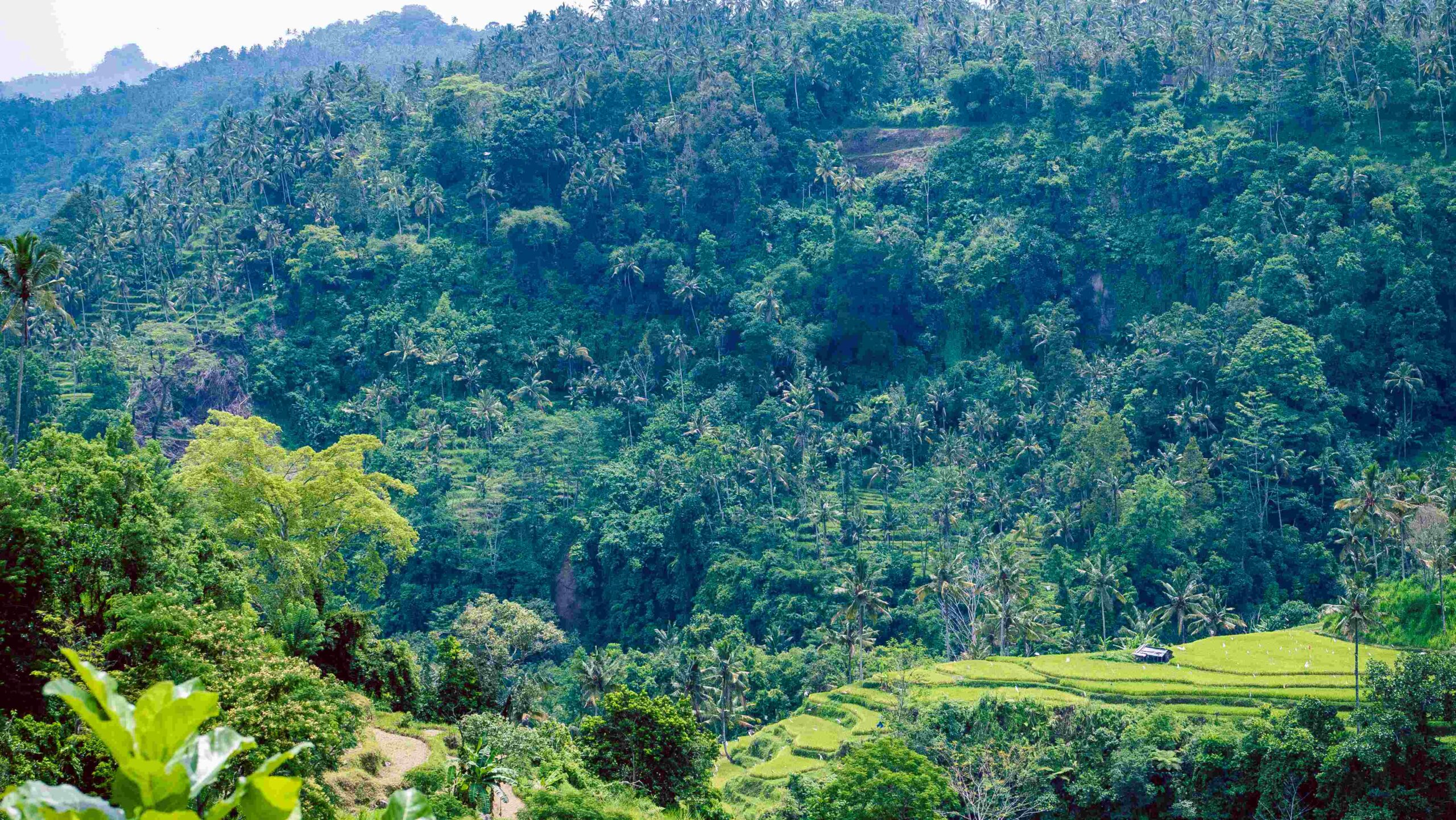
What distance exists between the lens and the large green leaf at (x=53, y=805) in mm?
5176

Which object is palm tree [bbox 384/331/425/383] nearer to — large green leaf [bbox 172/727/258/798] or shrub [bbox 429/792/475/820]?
shrub [bbox 429/792/475/820]

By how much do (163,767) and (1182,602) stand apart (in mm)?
74810

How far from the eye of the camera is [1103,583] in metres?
75.9

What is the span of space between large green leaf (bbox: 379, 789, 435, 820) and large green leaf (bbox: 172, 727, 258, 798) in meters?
0.61

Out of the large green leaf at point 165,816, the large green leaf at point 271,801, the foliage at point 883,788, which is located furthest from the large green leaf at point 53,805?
the foliage at point 883,788

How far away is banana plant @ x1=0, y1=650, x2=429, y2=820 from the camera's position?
529 cm

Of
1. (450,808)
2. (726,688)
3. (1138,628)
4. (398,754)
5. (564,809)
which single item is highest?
(450,808)

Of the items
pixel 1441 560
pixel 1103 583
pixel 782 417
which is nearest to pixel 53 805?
pixel 1441 560

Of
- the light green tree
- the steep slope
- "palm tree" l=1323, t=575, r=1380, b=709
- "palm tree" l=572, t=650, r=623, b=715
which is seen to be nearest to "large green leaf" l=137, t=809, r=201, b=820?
the light green tree

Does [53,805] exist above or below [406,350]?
above

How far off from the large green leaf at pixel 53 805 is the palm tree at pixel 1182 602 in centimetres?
7483

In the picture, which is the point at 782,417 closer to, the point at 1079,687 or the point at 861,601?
the point at 861,601

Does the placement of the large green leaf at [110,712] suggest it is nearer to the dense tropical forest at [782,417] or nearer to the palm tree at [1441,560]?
the dense tropical forest at [782,417]

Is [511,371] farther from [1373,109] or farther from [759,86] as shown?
[1373,109]
